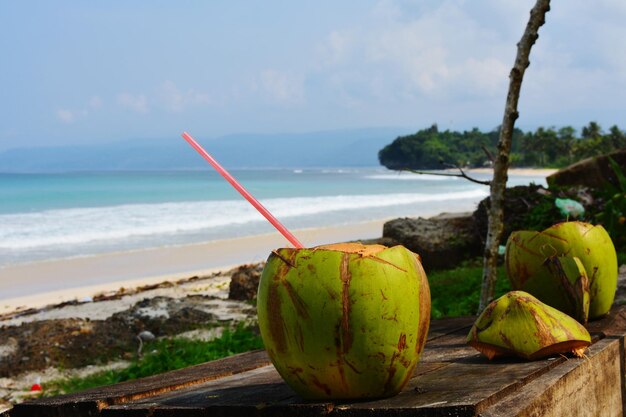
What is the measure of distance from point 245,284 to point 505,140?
653 cm

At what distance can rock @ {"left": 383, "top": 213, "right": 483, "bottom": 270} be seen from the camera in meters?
10.2

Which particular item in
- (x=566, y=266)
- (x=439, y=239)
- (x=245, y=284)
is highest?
(x=566, y=266)

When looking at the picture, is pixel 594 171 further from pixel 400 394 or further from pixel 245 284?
pixel 400 394

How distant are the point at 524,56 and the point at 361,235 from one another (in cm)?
1647

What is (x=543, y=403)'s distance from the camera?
1751 mm

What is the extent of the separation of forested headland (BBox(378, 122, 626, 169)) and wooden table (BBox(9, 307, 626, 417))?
67205 mm

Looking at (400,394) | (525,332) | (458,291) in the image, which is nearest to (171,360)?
(458,291)

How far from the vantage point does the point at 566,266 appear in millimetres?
2766

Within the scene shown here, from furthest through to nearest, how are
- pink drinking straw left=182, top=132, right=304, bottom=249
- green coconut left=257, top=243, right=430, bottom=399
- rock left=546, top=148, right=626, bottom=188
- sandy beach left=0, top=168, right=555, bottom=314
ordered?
1. sandy beach left=0, top=168, right=555, bottom=314
2. rock left=546, top=148, right=626, bottom=188
3. pink drinking straw left=182, top=132, right=304, bottom=249
4. green coconut left=257, top=243, right=430, bottom=399

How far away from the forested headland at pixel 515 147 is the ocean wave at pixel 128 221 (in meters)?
37.2

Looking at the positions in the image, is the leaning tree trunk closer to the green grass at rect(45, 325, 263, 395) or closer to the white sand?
the green grass at rect(45, 325, 263, 395)

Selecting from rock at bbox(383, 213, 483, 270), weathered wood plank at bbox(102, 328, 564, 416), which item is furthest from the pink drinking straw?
rock at bbox(383, 213, 483, 270)

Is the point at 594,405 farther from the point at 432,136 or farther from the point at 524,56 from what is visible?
the point at 432,136

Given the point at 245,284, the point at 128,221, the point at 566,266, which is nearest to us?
the point at 566,266
